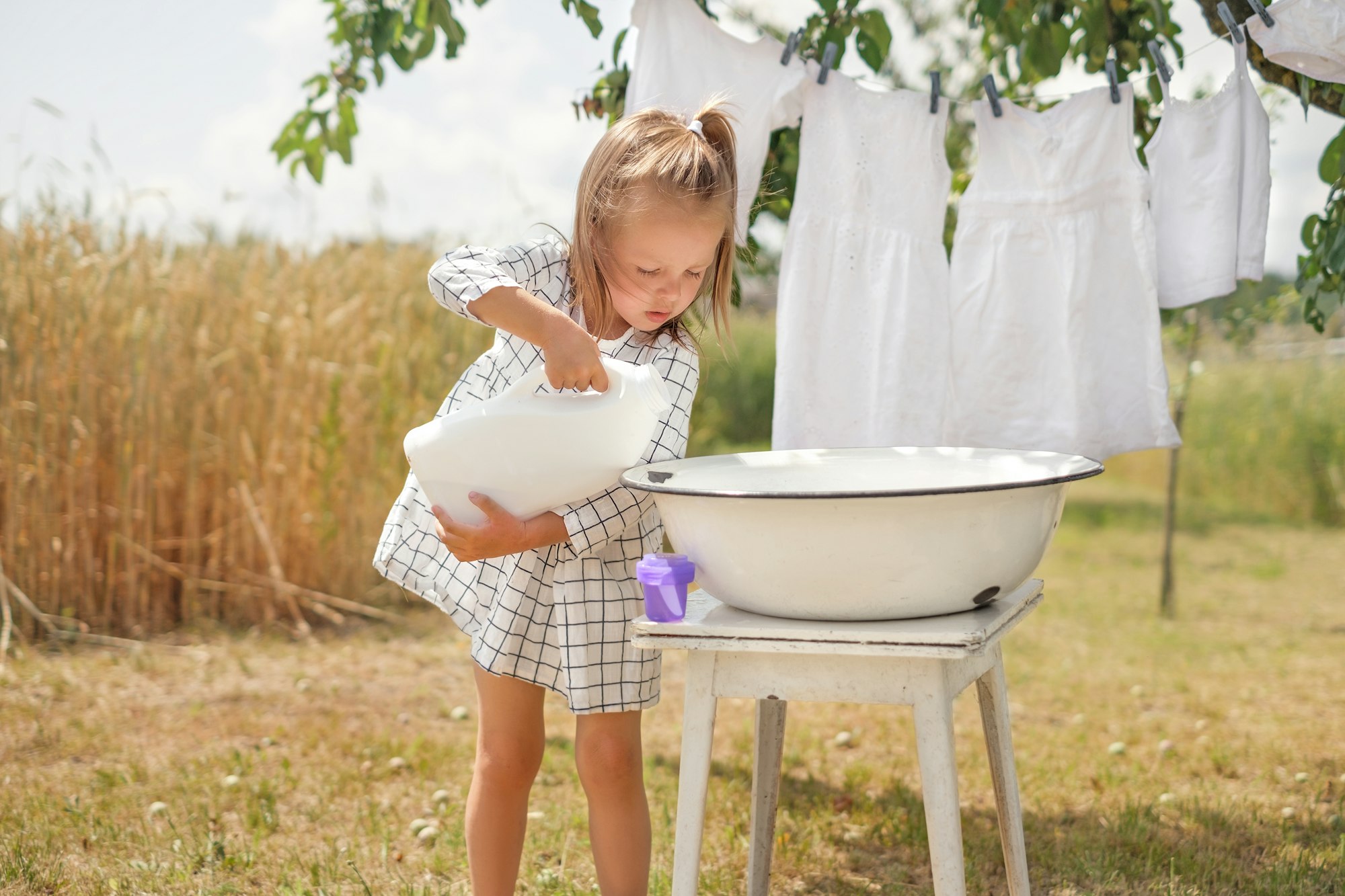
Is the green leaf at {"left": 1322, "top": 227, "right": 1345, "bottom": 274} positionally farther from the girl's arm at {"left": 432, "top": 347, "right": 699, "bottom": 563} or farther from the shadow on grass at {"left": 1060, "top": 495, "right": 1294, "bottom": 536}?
the shadow on grass at {"left": 1060, "top": 495, "right": 1294, "bottom": 536}

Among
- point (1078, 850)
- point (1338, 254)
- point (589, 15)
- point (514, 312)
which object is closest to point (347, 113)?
point (589, 15)

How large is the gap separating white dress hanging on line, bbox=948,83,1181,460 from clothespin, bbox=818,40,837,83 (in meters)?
0.31

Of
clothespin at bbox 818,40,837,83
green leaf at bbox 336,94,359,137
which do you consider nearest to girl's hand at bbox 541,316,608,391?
clothespin at bbox 818,40,837,83

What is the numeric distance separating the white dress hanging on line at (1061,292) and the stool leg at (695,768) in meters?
1.02

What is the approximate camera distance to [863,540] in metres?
1.16

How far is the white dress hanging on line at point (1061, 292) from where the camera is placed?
2057 mm

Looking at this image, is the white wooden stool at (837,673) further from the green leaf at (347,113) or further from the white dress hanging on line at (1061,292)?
the green leaf at (347,113)

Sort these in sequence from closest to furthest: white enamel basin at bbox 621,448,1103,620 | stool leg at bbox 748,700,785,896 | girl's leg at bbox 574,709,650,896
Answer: white enamel basin at bbox 621,448,1103,620 → girl's leg at bbox 574,709,650,896 → stool leg at bbox 748,700,785,896

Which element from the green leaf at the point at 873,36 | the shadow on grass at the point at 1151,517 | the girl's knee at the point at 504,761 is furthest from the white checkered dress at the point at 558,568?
the shadow on grass at the point at 1151,517

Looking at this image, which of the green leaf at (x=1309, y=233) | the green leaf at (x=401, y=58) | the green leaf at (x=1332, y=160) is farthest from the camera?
the green leaf at (x=401, y=58)

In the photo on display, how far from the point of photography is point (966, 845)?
211cm

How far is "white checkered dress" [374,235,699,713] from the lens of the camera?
148 centimetres

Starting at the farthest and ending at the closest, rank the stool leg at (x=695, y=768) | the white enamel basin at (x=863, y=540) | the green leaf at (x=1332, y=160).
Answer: the green leaf at (x=1332, y=160), the stool leg at (x=695, y=768), the white enamel basin at (x=863, y=540)

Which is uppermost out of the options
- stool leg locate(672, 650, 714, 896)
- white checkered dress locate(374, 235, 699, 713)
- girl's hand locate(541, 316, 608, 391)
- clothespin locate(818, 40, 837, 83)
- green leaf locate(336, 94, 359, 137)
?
clothespin locate(818, 40, 837, 83)
